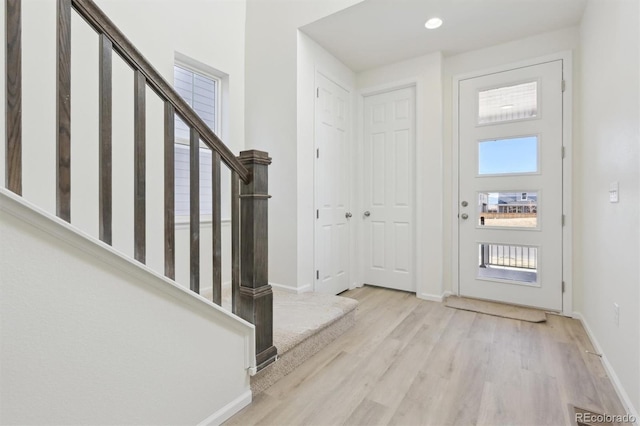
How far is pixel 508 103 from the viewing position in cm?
315

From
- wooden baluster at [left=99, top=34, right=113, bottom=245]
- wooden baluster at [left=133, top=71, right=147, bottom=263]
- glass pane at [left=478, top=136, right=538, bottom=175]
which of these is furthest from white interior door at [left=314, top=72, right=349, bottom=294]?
wooden baluster at [left=99, top=34, right=113, bottom=245]

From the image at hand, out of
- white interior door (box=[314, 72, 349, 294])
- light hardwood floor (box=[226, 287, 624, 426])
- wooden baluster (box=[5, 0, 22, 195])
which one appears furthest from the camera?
white interior door (box=[314, 72, 349, 294])

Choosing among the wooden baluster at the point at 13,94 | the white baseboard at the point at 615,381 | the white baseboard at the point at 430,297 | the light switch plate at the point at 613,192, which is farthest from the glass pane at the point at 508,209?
the wooden baluster at the point at 13,94

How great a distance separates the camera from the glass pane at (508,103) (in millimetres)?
3039

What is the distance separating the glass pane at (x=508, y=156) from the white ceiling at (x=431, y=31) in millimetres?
984

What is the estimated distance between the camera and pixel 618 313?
175 centimetres

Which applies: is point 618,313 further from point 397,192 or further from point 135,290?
point 135,290

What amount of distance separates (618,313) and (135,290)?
7.90 ft

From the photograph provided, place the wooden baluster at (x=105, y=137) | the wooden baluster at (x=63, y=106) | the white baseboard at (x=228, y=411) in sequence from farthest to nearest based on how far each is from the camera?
the white baseboard at (x=228, y=411), the wooden baluster at (x=105, y=137), the wooden baluster at (x=63, y=106)

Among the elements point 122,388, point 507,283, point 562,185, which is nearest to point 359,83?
point 562,185

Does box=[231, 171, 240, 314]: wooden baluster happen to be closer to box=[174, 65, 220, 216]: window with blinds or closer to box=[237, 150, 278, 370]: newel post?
box=[237, 150, 278, 370]: newel post

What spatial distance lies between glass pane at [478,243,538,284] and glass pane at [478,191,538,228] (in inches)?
9.4

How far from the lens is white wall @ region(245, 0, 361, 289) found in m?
2.96

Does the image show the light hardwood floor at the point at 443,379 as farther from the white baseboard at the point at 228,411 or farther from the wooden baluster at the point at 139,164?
the wooden baluster at the point at 139,164
